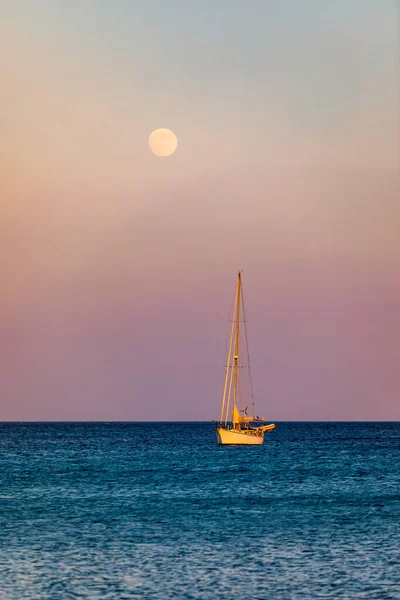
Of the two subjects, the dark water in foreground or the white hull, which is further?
the white hull

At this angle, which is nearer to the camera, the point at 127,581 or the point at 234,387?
the point at 127,581

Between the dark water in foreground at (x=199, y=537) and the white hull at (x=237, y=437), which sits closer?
the dark water in foreground at (x=199, y=537)

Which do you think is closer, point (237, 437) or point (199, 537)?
point (199, 537)

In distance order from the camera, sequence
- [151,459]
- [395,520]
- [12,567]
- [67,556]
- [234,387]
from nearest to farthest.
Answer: [12,567] → [67,556] → [395,520] → [151,459] → [234,387]

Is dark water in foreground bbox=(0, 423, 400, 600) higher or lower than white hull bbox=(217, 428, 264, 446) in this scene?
lower

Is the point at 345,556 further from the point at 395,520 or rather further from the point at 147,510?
the point at 147,510

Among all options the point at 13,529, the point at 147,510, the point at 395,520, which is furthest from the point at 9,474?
the point at 395,520

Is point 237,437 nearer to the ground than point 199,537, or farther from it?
farther from it

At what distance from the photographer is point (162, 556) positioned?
119 ft

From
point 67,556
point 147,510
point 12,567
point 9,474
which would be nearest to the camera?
point 12,567

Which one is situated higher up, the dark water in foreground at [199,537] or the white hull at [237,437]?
the white hull at [237,437]

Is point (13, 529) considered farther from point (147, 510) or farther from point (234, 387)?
point (234, 387)

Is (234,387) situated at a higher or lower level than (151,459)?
higher

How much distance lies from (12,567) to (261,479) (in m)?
44.5
